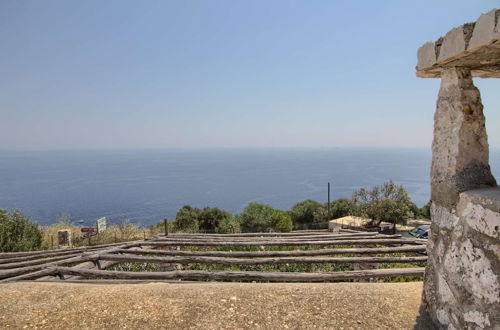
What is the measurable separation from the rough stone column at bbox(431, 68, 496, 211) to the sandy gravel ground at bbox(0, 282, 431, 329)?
5.79 feet

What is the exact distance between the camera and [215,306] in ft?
14.4

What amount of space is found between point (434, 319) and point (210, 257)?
4.85m

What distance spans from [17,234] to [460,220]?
19396 mm

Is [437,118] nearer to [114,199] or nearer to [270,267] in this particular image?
[270,267]

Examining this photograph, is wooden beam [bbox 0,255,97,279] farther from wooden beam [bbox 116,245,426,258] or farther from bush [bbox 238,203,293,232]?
bush [bbox 238,203,293,232]

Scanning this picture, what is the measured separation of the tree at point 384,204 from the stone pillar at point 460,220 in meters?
32.3

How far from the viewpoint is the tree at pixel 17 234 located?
49.0 feet

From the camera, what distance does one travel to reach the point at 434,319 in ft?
11.6

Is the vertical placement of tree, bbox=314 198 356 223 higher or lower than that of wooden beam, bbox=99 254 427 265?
lower

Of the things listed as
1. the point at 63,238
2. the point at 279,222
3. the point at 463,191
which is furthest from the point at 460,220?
the point at 279,222

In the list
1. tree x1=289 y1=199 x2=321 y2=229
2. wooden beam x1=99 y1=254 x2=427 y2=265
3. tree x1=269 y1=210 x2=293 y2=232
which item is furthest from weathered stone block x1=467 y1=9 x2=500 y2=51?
tree x1=289 y1=199 x2=321 y2=229

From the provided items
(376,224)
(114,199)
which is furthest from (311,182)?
(376,224)

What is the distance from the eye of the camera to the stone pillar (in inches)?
107

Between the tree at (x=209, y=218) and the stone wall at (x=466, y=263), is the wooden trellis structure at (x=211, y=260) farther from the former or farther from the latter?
the tree at (x=209, y=218)
